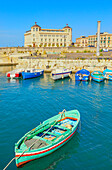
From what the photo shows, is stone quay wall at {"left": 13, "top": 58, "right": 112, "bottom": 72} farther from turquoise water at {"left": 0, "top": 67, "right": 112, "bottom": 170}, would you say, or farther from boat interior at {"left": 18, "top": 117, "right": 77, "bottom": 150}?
boat interior at {"left": 18, "top": 117, "right": 77, "bottom": 150}

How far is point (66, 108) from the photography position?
28.8 m

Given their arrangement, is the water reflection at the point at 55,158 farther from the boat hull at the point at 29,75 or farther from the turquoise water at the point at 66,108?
the boat hull at the point at 29,75

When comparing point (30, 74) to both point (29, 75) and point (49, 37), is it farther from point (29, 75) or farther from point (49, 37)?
point (49, 37)

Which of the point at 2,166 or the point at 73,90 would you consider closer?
the point at 2,166

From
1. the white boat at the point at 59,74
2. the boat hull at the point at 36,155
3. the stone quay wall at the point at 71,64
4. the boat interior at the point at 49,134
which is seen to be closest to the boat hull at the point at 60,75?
the white boat at the point at 59,74

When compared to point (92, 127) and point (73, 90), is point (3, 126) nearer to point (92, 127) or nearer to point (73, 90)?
point (92, 127)

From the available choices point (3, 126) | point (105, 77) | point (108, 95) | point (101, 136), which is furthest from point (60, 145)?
point (105, 77)

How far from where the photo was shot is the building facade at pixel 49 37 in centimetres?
12144

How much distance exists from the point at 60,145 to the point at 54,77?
3677cm

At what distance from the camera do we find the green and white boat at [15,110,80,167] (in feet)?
48.8

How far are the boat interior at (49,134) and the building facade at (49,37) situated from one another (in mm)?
104147

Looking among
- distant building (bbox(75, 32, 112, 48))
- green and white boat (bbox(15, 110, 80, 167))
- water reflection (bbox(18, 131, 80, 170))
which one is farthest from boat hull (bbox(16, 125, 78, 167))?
distant building (bbox(75, 32, 112, 48))

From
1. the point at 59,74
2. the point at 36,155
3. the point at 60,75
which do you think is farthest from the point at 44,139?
the point at 60,75

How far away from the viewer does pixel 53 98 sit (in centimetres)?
3472
